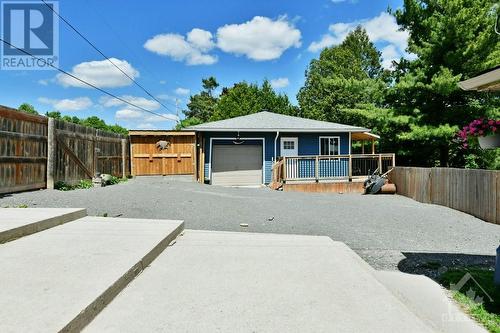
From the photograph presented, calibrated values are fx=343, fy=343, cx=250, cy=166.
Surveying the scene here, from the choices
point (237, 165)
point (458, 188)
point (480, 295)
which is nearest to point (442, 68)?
point (458, 188)

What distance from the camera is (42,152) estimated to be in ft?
32.0

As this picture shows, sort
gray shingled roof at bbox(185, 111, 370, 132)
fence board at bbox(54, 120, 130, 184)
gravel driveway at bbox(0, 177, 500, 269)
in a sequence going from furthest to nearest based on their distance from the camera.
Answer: gray shingled roof at bbox(185, 111, 370, 132) → fence board at bbox(54, 120, 130, 184) → gravel driveway at bbox(0, 177, 500, 269)

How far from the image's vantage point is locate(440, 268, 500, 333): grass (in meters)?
3.13

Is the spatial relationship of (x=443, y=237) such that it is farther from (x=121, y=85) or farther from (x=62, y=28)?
(x=121, y=85)

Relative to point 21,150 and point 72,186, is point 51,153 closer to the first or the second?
point 21,150

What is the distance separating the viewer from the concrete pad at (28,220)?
13.9ft

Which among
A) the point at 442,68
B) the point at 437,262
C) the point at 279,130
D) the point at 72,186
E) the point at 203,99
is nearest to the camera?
the point at 437,262

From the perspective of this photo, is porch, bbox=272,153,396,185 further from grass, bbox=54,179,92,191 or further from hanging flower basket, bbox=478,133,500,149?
hanging flower basket, bbox=478,133,500,149

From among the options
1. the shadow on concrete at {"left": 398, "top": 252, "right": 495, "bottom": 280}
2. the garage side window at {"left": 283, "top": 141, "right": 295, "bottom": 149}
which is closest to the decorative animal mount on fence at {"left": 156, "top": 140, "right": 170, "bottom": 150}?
the garage side window at {"left": 283, "top": 141, "right": 295, "bottom": 149}

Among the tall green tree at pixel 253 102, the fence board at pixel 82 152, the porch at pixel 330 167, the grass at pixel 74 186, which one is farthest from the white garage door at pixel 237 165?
the tall green tree at pixel 253 102

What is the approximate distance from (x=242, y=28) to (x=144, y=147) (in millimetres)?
23390

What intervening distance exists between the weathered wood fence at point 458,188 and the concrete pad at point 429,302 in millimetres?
6106

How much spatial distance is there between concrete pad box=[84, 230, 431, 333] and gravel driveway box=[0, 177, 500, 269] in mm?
1563

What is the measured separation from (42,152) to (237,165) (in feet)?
31.4
